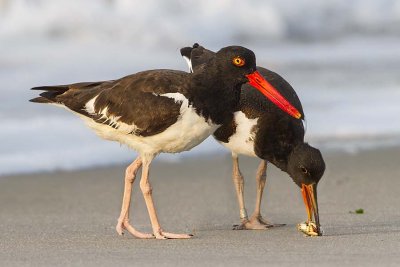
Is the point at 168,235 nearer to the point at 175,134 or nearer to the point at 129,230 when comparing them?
the point at 129,230

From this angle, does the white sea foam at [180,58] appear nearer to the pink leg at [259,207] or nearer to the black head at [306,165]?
the pink leg at [259,207]

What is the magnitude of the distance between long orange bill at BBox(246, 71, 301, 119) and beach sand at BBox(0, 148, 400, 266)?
3.23ft

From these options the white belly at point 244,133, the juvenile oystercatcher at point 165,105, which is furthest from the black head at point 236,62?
the white belly at point 244,133

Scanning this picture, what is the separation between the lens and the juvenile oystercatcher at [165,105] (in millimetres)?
8133

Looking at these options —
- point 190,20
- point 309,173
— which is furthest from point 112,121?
point 190,20

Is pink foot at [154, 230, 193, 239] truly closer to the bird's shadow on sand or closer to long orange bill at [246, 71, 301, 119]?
the bird's shadow on sand

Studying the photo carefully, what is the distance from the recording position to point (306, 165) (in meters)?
8.37

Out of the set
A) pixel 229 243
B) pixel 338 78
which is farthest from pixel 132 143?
pixel 338 78

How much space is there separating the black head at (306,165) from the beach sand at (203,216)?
0.46m

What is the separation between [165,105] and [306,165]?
3.99 feet

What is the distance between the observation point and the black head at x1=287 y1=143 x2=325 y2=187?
8.33m

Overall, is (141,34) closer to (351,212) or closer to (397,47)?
(397,47)

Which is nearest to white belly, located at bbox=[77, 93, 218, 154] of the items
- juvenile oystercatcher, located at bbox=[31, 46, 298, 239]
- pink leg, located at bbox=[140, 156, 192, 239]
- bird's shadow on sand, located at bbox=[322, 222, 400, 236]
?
juvenile oystercatcher, located at bbox=[31, 46, 298, 239]

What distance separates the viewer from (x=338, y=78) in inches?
709
